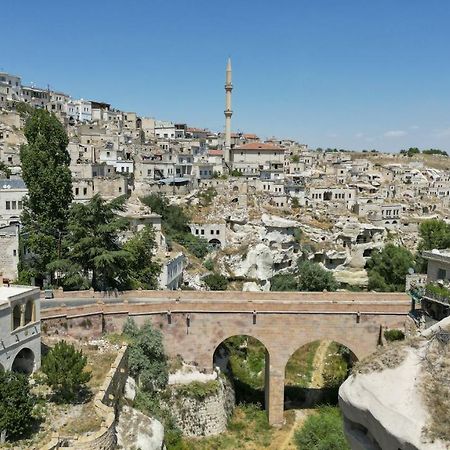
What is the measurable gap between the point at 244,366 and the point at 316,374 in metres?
Result: 4.73

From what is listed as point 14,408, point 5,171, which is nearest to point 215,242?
point 5,171

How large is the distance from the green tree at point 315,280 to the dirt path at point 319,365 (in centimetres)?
1067

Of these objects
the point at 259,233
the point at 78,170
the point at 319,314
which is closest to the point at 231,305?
the point at 319,314

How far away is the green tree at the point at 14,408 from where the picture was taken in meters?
14.2

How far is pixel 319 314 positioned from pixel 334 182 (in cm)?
5589

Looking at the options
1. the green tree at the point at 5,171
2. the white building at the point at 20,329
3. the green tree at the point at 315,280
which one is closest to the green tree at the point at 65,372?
the white building at the point at 20,329

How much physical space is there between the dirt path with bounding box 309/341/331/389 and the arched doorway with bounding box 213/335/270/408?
323 centimetres

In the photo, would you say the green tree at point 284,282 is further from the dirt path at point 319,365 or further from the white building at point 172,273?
the dirt path at point 319,365

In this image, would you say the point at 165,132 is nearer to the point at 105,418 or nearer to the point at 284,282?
the point at 284,282

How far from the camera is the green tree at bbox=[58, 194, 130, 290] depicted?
27.5 metres

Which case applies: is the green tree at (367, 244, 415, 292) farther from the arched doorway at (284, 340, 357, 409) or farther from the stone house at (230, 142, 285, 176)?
the stone house at (230, 142, 285, 176)

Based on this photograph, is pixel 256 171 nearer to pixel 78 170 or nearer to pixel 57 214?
pixel 78 170

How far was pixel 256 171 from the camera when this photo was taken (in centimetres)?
7962

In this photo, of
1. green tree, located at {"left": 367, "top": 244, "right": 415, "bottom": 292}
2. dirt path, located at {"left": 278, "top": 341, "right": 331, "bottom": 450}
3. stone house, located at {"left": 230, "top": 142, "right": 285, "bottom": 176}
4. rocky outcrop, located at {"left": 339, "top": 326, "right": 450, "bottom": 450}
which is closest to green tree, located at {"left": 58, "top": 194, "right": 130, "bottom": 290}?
dirt path, located at {"left": 278, "top": 341, "right": 331, "bottom": 450}
